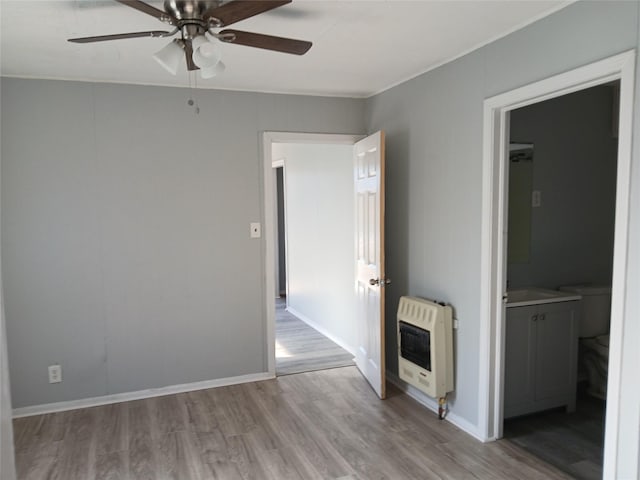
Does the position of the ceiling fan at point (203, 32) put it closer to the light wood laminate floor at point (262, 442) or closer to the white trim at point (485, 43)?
the white trim at point (485, 43)

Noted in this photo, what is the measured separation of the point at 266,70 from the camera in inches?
130

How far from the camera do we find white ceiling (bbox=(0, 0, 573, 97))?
2.24 m

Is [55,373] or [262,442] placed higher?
[55,373]

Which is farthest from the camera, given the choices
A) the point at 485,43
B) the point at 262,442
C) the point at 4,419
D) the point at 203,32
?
the point at 262,442

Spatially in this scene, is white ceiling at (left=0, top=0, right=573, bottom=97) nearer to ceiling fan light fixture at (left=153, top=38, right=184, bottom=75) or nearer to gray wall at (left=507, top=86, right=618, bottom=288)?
ceiling fan light fixture at (left=153, top=38, right=184, bottom=75)

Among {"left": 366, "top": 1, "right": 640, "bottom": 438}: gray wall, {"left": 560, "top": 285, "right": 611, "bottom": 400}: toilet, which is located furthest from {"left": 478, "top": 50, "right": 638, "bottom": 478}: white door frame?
{"left": 560, "top": 285, "right": 611, "bottom": 400}: toilet

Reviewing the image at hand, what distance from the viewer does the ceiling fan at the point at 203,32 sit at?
5.76 ft

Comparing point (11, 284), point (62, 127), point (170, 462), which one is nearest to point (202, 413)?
point (170, 462)

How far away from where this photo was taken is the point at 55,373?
3.46m

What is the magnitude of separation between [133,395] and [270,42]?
115 inches

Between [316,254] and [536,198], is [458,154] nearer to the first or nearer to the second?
[536,198]

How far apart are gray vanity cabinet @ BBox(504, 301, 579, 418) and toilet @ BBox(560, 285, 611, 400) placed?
398 mm

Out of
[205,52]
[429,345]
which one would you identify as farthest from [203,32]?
[429,345]

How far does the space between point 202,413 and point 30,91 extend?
2.59 m
